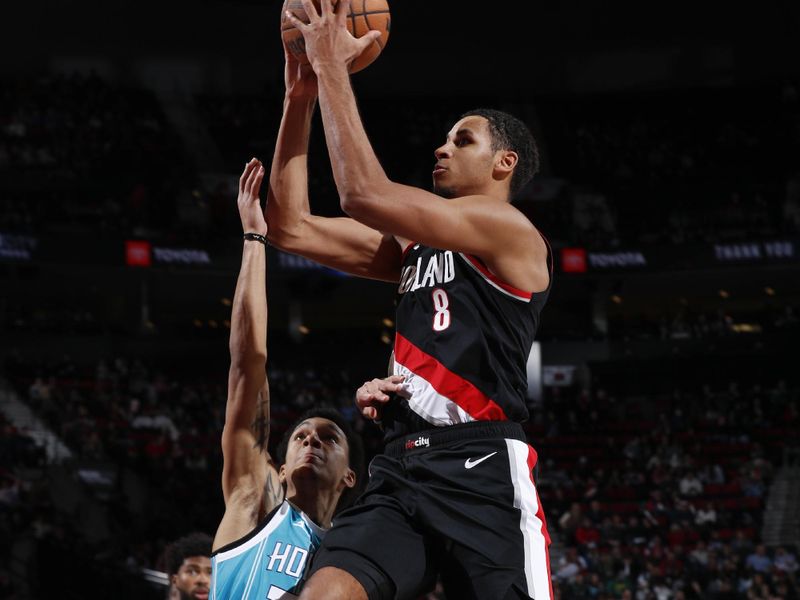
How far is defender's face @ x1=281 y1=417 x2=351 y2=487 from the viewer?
393 centimetres

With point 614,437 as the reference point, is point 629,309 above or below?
above

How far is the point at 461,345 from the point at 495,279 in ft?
0.78

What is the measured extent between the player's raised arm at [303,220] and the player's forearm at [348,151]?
2.24ft

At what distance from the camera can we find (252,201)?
12.8 feet

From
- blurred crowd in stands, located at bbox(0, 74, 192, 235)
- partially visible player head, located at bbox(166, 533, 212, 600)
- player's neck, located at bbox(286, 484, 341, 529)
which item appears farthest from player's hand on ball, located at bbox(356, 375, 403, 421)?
blurred crowd in stands, located at bbox(0, 74, 192, 235)

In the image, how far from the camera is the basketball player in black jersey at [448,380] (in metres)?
3.00

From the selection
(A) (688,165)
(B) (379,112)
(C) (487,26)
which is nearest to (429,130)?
(B) (379,112)

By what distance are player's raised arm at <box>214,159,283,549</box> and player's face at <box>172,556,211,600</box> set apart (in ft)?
3.57

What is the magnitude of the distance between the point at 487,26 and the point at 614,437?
12.5m

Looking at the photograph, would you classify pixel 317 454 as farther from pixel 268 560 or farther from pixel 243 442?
pixel 268 560

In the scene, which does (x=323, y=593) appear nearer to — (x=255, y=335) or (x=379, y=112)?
(x=255, y=335)

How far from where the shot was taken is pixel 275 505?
13.1 feet

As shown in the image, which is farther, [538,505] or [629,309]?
[629,309]

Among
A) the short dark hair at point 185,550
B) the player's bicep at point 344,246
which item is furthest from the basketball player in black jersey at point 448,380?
the short dark hair at point 185,550
